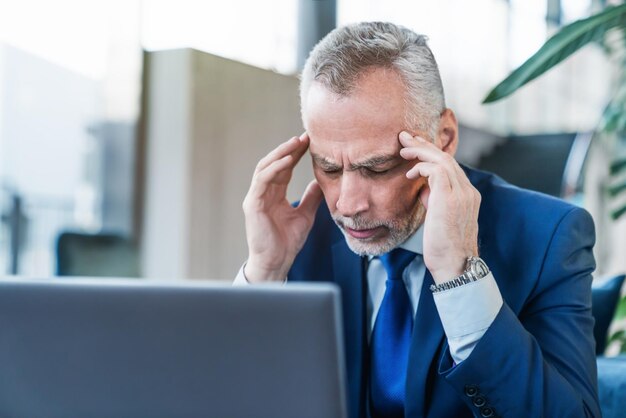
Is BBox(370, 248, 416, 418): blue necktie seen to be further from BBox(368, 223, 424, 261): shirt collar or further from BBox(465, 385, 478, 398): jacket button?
BBox(465, 385, 478, 398): jacket button

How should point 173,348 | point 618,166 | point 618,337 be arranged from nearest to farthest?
point 173,348 → point 618,337 → point 618,166

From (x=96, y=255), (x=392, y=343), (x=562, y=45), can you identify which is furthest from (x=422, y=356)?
(x=96, y=255)

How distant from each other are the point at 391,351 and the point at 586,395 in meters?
0.32

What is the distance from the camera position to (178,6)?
12.7ft

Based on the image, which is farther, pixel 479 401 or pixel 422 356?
pixel 422 356

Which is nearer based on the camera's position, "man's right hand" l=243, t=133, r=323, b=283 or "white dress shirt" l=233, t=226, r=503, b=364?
"white dress shirt" l=233, t=226, r=503, b=364

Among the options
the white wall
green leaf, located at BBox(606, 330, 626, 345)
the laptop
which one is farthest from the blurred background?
the laptop

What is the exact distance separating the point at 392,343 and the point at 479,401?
0.24 meters

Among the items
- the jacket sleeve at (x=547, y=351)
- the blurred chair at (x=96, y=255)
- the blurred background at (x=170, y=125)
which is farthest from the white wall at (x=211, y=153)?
the blurred chair at (x=96, y=255)

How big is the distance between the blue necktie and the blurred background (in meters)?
0.29

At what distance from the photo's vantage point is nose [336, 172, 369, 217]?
1.33 meters

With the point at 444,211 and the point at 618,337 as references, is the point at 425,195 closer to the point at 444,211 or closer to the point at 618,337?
the point at 444,211

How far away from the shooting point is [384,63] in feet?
4.46

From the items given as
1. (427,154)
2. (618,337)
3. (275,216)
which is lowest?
(618,337)
